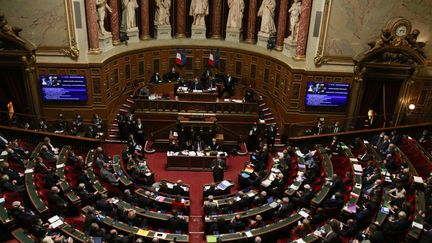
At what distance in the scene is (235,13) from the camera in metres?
22.5

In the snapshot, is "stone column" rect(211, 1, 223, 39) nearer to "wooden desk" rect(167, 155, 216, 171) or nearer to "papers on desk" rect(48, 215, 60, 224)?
"wooden desk" rect(167, 155, 216, 171)

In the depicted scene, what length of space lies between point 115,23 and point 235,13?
6.41m

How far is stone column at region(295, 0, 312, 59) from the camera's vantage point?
60.2 ft

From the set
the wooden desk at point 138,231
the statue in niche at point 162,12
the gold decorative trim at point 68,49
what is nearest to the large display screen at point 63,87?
the gold decorative trim at point 68,49

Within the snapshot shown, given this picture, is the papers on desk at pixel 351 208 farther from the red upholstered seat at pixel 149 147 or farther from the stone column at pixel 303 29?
the red upholstered seat at pixel 149 147

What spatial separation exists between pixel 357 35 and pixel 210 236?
11285mm

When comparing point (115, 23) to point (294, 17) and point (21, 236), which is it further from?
point (21, 236)

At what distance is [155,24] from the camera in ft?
74.5

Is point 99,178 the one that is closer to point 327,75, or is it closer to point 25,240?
point 25,240

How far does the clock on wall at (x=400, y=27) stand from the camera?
57.5ft

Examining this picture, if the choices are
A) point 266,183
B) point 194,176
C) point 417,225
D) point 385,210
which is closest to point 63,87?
point 194,176

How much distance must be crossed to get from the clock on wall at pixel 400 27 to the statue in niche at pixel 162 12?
37.3 ft

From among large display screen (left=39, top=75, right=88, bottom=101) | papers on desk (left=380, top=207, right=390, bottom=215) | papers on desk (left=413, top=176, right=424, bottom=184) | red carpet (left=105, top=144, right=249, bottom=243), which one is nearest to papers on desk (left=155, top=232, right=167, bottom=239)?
red carpet (left=105, top=144, right=249, bottom=243)

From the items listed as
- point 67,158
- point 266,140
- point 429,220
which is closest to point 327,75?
point 266,140
